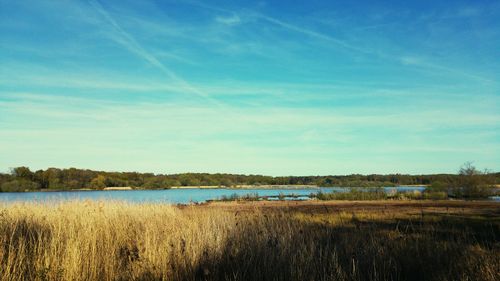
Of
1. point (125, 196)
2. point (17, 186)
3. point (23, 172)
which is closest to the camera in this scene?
point (125, 196)

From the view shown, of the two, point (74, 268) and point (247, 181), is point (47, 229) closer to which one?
point (74, 268)

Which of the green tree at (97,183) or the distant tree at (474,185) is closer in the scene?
the distant tree at (474,185)

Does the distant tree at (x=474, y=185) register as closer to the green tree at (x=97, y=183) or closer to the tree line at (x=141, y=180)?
the tree line at (x=141, y=180)

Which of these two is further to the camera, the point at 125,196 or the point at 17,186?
the point at 17,186

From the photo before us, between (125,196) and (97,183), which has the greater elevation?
(97,183)

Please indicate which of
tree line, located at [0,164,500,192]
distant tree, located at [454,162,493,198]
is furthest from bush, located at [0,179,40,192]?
distant tree, located at [454,162,493,198]

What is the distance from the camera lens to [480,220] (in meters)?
14.8

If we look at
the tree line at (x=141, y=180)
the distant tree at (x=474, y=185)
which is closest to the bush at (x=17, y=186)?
the tree line at (x=141, y=180)

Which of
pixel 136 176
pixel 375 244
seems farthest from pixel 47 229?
pixel 136 176

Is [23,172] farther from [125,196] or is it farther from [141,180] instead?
[125,196]

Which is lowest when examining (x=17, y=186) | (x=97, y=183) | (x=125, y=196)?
(x=125, y=196)

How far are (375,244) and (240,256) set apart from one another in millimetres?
2877

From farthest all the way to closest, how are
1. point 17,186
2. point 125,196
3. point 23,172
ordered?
1. point 23,172
2. point 17,186
3. point 125,196

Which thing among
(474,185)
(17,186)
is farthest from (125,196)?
(17,186)
